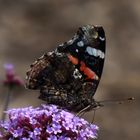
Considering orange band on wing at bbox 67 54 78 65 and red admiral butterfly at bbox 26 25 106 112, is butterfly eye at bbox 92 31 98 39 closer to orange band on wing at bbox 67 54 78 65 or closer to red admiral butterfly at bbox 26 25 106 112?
red admiral butterfly at bbox 26 25 106 112

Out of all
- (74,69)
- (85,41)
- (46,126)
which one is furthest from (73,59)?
(46,126)

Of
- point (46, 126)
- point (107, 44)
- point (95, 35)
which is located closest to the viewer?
point (46, 126)

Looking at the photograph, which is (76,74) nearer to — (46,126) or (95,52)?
(95,52)

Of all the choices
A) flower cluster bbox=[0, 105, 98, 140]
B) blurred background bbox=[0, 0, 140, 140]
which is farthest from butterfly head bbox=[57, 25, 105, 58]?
blurred background bbox=[0, 0, 140, 140]

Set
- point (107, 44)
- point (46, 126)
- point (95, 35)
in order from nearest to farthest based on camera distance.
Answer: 1. point (46, 126)
2. point (95, 35)
3. point (107, 44)

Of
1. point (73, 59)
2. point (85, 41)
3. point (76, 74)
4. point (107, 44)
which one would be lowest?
point (76, 74)

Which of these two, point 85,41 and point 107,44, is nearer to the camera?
point 85,41
